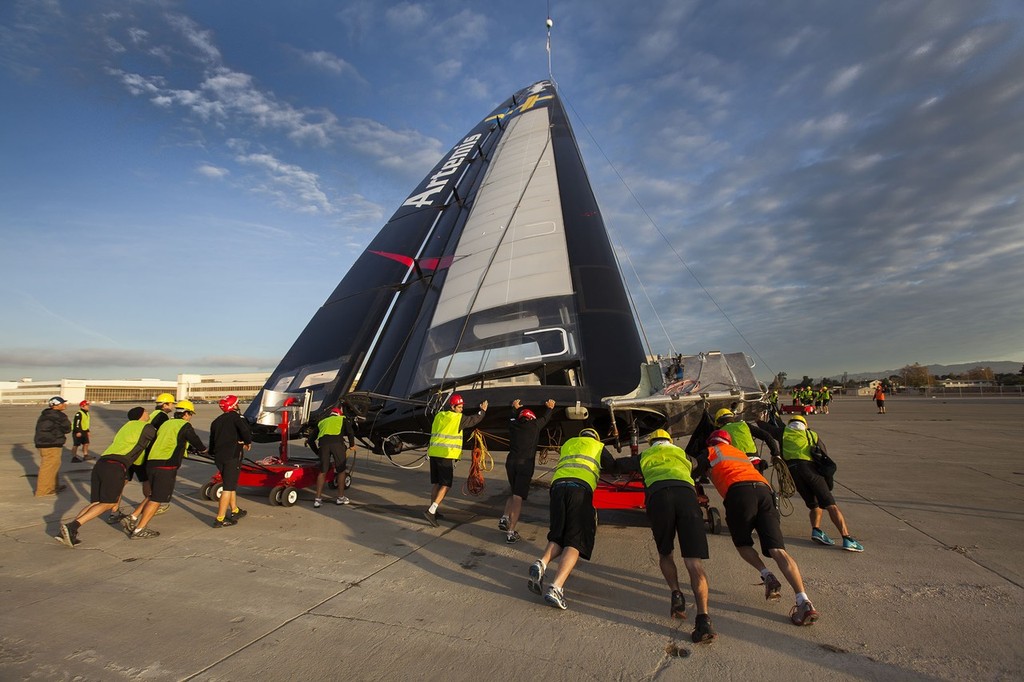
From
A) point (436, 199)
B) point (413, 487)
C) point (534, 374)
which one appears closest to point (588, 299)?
point (534, 374)

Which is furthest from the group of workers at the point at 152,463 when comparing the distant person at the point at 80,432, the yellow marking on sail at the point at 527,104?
the yellow marking on sail at the point at 527,104

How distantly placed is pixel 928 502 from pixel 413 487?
722 centimetres

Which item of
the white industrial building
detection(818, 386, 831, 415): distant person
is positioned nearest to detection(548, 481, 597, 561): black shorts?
detection(818, 386, 831, 415): distant person

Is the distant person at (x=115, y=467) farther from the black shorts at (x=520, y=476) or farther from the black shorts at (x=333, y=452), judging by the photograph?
the black shorts at (x=520, y=476)

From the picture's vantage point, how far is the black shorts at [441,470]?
222 inches

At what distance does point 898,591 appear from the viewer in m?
3.61

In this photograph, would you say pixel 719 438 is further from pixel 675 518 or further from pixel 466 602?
pixel 466 602

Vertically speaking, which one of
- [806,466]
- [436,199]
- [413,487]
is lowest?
→ [413,487]

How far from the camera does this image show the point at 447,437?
5.52 metres

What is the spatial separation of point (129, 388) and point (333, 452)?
249 feet

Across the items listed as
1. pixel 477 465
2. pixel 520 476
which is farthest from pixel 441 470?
pixel 520 476

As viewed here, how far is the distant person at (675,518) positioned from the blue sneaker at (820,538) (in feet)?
7.09

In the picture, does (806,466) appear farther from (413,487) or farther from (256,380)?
(256,380)

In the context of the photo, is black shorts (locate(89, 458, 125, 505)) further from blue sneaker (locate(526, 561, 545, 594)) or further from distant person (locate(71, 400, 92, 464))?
distant person (locate(71, 400, 92, 464))
